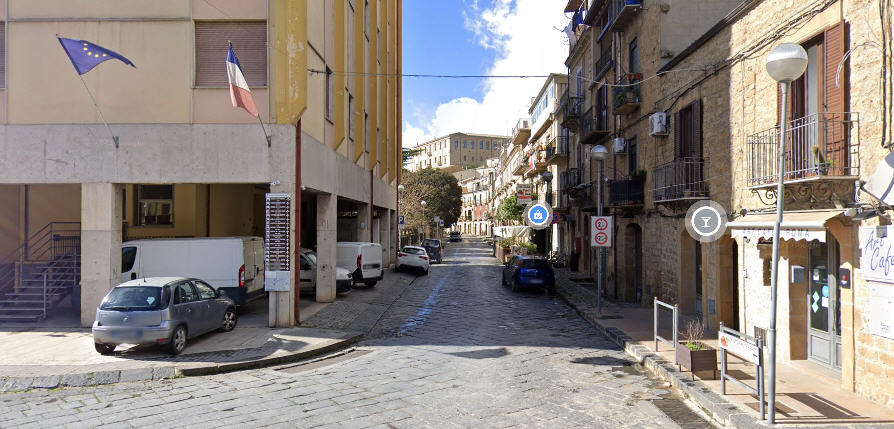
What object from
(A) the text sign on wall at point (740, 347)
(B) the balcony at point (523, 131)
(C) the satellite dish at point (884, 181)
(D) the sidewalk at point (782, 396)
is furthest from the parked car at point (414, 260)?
(B) the balcony at point (523, 131)

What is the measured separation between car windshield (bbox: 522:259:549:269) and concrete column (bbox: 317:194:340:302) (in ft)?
26.2

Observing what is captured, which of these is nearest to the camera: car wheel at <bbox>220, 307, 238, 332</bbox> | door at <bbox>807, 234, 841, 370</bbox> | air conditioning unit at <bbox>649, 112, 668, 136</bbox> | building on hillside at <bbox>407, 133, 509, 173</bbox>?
door at <bbox>807, 234, 841, 370</bbox>

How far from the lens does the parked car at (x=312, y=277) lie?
18406mm

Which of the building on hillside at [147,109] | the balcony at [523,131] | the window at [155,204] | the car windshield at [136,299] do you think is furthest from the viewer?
the balcony at [523,131]

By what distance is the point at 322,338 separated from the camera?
11727mm

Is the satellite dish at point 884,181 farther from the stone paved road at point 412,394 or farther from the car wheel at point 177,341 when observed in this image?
the car wheel at point 177,341

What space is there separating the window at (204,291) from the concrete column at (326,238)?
4169 mm

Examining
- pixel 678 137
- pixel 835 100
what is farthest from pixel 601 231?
pixel 835 100

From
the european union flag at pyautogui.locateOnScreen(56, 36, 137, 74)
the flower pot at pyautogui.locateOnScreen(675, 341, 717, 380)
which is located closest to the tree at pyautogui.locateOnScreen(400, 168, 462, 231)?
the european union flag at pyautogui.locateOnScreen(56, 36, 137, 74)

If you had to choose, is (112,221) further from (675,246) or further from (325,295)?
(675,246)

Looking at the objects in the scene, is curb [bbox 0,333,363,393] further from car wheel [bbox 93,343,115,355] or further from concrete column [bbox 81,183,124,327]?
concrete column [bbox 81,183,124,327]

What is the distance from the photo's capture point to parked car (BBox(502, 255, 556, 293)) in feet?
68.4

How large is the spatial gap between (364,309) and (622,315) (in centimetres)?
724

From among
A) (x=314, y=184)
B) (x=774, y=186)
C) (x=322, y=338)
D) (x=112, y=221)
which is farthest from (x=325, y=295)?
(x=774, y=186)
